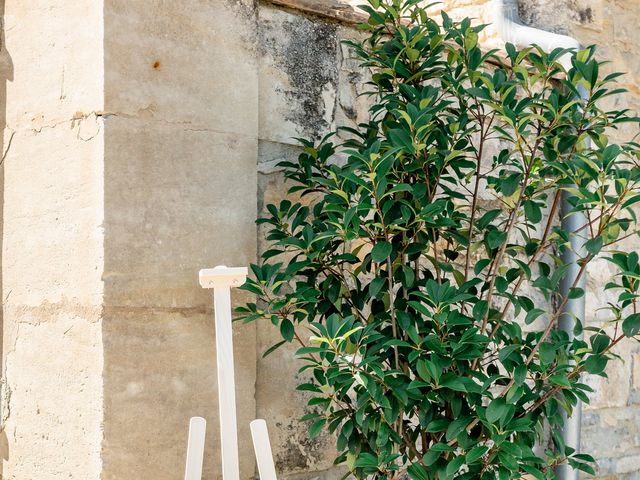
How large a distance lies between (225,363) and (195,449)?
0.67 feet

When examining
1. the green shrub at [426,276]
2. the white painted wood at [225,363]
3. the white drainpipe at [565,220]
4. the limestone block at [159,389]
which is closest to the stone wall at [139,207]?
the limestone block at [159,389]

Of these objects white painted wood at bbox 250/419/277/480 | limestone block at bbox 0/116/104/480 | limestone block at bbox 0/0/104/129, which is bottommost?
white painted wood at bbox 250/419/277/480

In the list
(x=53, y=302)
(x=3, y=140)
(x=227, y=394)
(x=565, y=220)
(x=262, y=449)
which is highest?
(x=3, y=140)

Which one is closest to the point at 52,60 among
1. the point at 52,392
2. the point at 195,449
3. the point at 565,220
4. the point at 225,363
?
the point at 52,392

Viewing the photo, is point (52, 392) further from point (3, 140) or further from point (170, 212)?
point (3, 140)

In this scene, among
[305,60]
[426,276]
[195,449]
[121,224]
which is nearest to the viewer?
[195,449]

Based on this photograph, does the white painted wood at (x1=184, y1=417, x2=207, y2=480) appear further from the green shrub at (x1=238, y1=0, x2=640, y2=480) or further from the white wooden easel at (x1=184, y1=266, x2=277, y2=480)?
the green shrub at (x1=238, y1=0, x2=640, y2=480)

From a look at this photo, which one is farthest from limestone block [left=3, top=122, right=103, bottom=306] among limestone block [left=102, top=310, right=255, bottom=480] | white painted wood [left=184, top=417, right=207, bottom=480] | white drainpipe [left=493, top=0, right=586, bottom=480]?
white drainpipe [left=493, top=0, right=586, bottom=480]

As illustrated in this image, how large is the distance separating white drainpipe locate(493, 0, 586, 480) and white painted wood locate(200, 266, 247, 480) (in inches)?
59.0

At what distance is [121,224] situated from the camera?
2229mm

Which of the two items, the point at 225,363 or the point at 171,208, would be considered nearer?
the point at 225,363

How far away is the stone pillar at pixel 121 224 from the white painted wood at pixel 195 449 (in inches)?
13.7

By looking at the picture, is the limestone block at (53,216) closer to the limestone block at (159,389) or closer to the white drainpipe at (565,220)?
the limestone block at (159,389)

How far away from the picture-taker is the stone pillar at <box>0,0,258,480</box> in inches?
87.6
